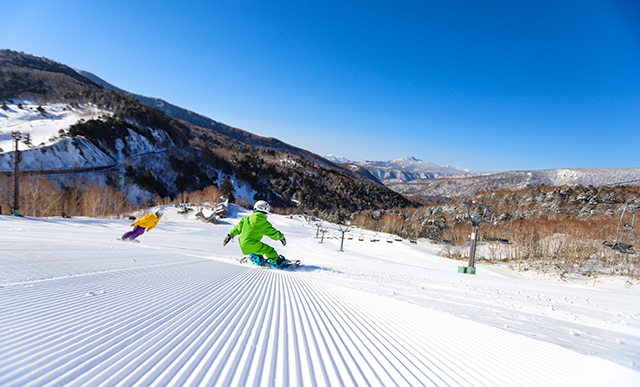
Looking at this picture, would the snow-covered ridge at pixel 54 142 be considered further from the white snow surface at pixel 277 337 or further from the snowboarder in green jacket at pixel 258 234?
the white snow surface at pixel 277 337

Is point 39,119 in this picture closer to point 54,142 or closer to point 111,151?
point 111,151

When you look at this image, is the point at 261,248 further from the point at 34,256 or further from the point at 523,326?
the point at 523,326

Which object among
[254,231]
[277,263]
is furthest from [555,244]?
[254,231]

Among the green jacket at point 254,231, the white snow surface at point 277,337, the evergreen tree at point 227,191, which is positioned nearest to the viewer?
the white snow surface at point 277,337

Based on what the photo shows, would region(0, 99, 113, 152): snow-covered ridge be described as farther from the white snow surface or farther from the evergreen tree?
the white snow surface

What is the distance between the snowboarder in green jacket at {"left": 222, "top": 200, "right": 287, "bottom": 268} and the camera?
838cm

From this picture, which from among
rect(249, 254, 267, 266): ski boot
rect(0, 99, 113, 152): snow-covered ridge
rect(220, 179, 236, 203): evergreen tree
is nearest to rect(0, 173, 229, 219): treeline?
rect(220, 179, 236, 203): evergreen tree

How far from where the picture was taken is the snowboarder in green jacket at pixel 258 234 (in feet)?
27.5

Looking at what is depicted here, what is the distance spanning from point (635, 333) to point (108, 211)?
135ft

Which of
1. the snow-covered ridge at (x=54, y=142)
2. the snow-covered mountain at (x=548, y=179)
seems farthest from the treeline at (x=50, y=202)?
the snow-covered mountain at (x=548, y=179)

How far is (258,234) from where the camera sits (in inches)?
342

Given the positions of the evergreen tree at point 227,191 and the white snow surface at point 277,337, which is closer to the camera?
the white snow surface at point 277,337

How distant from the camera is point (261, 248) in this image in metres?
9.27

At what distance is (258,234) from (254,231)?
0.19m
